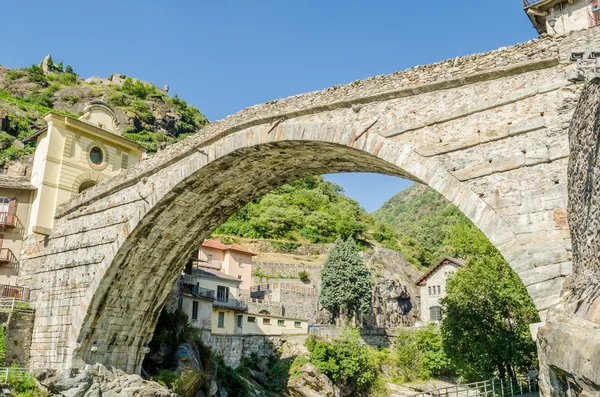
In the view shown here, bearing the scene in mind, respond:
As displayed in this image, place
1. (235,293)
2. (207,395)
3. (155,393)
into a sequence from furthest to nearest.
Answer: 1. (235,293)
2. (207,395)
3. (155,393)

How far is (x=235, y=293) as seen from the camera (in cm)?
3062

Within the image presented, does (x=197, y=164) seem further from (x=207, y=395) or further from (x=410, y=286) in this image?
(x=410, y=286)

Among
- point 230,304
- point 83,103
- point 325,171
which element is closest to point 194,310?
point 230,304

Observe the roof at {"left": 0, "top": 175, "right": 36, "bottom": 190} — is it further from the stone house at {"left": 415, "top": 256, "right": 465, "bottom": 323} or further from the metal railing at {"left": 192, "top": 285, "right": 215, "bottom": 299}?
the stone house at {"left": 415, "top": 256, "right": 465, "bottom": 323}

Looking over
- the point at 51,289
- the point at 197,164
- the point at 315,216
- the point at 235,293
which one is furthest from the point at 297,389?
the point at 315,216

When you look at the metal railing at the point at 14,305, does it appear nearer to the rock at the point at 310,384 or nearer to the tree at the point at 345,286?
the rock at the point at 310,384

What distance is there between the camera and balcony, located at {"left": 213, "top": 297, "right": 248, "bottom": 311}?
1082 inches

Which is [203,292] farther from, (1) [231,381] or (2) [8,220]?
(2) [8,220]

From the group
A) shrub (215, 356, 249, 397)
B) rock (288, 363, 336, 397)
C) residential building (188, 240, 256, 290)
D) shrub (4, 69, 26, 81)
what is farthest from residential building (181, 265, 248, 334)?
shrub (4, 69, 26, 81)

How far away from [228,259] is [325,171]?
24.1 m

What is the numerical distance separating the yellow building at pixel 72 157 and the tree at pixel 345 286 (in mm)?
17600

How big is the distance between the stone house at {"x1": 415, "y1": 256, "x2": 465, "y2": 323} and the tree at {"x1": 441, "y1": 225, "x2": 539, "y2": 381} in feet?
52.7

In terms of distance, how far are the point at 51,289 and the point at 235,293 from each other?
49.7 feet

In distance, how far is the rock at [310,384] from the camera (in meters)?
25.5
